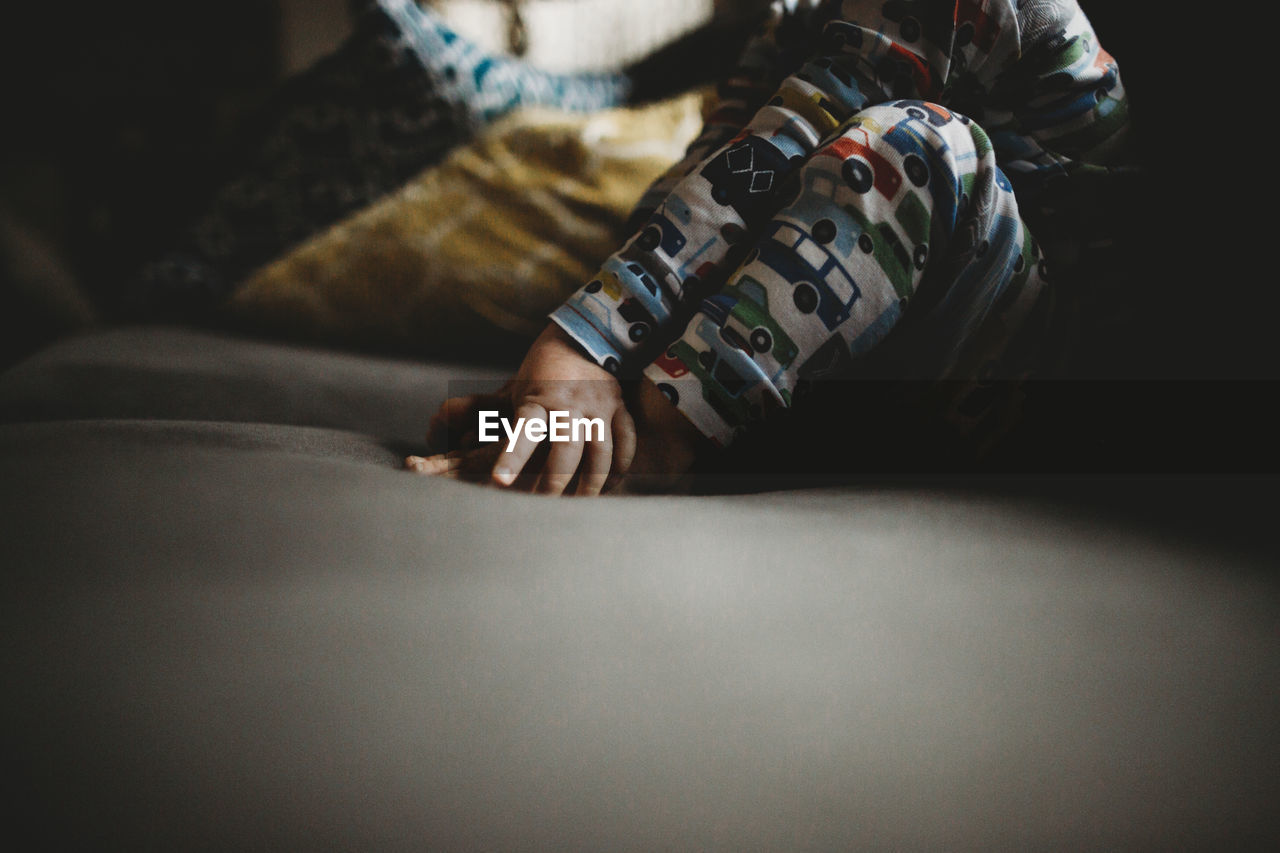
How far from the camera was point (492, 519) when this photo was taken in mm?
280

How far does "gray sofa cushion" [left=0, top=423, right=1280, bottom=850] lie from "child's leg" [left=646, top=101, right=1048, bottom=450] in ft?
0.37

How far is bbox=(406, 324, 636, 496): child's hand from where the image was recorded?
14.9 inches

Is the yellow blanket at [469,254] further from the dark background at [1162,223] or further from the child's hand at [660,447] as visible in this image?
the child's hand at [660,447]

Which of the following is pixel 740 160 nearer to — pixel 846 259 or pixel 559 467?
pixel 846 259

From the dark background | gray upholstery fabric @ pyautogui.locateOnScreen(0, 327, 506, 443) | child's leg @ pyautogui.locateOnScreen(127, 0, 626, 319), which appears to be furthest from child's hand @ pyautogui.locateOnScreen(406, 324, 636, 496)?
child's leg @ pyautogui.locateOnScreen(127, 0, 626, 319)

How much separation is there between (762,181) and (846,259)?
0.26 feet

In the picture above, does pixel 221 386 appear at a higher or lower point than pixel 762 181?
lower

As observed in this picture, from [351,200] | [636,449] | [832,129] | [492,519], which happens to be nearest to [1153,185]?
[832,129]

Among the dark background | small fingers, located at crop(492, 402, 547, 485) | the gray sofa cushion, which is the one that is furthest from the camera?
the dark background

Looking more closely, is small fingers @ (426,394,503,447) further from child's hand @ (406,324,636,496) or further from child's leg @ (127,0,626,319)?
child's leg @ (127,0,626,319)

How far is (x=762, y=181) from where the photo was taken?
44 cm

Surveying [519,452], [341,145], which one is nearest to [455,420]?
[519,452]

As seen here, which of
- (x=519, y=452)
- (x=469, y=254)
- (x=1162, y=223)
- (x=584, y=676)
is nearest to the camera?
(x=584, y=676)

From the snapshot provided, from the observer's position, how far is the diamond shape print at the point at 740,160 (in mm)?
445
